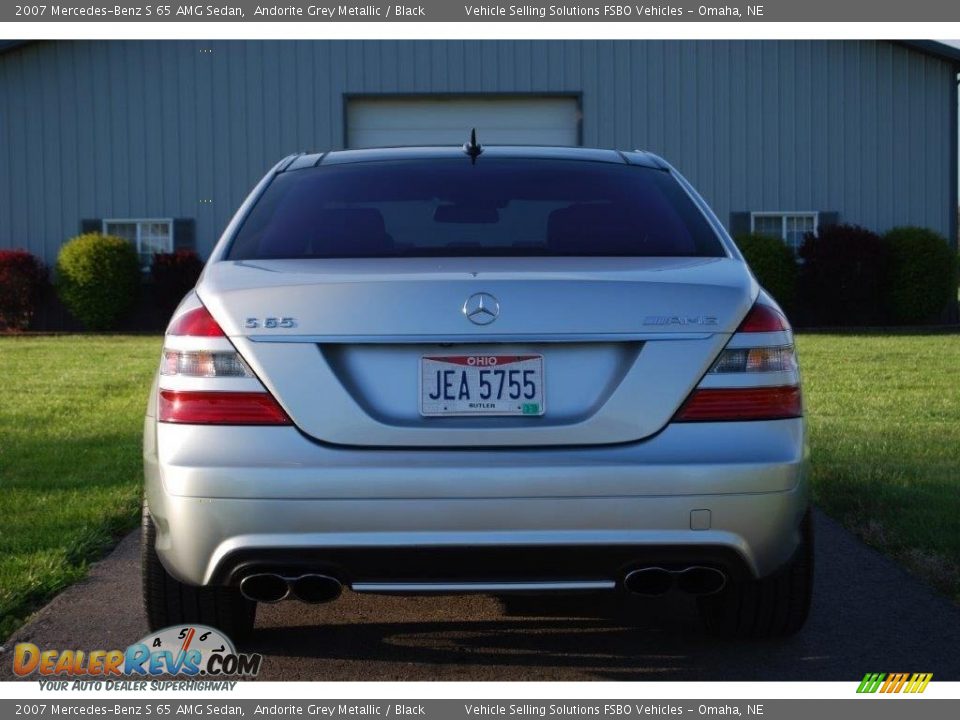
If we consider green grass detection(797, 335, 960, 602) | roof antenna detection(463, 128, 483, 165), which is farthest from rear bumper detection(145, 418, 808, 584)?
green grass detection(797, 335, 960, 602)

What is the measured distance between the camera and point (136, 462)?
296 inches

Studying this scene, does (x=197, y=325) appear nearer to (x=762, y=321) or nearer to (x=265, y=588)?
(x=265, y=588)

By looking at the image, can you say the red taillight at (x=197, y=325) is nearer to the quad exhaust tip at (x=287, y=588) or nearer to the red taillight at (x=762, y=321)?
the quad exhaust tip at (x=287, y=588)

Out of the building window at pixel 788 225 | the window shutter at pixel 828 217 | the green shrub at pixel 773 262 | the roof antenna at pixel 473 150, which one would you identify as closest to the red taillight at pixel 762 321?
the roof antenna at pixel 473 150

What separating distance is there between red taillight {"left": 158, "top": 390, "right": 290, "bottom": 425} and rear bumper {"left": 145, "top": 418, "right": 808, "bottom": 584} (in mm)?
26

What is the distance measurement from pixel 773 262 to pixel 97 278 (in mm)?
12053

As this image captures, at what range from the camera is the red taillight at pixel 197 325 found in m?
3.30

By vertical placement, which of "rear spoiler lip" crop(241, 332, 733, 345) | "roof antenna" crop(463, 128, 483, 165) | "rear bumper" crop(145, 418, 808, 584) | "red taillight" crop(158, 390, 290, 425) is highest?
"roof antenna" crop(463, 128, 483, 165)

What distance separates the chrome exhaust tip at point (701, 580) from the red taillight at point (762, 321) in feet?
2.18

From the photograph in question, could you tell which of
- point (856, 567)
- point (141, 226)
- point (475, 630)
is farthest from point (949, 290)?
point (475, 630)

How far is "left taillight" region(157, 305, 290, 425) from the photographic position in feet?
10.6

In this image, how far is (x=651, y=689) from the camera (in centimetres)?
343

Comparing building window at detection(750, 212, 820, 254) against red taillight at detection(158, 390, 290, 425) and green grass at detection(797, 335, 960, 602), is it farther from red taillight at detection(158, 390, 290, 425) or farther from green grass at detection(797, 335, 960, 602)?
red taillight at detection(158, 390, 290, 425)

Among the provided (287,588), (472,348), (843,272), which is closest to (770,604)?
(472,348)
